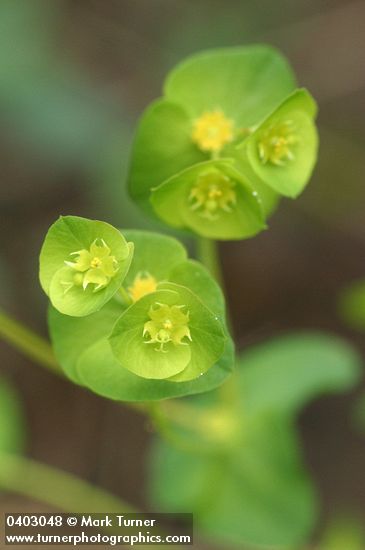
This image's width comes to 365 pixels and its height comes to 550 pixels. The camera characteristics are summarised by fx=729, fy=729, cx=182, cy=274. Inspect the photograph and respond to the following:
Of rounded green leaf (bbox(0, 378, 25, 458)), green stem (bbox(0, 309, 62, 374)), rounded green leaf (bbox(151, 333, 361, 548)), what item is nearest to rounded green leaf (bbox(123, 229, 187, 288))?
green stem (bbox(0, 309, 62, 374))

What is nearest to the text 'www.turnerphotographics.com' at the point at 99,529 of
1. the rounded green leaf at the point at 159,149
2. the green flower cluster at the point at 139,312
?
the green flower cluster at the point at 139,312

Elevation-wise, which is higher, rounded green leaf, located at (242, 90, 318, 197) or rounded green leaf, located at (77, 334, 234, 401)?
rounded green leaf, located at (242, 90, 318, 197)

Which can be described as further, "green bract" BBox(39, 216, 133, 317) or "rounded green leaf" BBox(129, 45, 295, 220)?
"rounded green leaf" BBox(129, 45, 295, 220)

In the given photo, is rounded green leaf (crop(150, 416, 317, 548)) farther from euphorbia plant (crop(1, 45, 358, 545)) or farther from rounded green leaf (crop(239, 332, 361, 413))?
rounded green leaf (crop(239, 332, 361, 413))

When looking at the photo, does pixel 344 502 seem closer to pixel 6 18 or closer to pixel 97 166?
pixel 97 166

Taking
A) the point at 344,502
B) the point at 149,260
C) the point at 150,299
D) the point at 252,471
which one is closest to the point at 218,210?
the point at 149,260

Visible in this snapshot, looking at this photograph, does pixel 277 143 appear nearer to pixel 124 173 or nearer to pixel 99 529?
pixel 124 173

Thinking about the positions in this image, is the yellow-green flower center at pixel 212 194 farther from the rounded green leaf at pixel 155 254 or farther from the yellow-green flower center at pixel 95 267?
the yellow-green flower center at pixel 95 267
